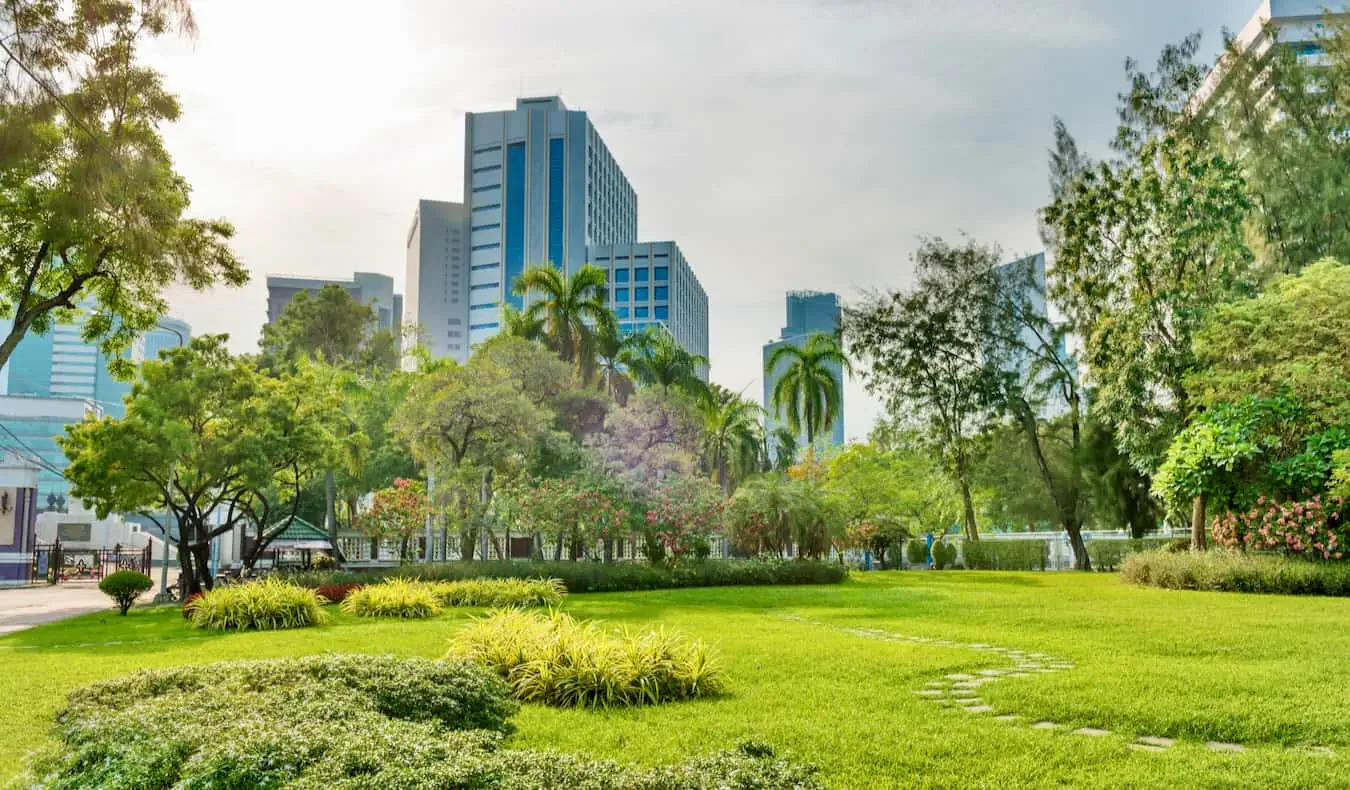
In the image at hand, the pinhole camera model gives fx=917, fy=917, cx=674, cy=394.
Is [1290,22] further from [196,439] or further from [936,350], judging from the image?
[196,439]

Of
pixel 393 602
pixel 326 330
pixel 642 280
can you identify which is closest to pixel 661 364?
pixel 393 602

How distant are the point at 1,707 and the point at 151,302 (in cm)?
989

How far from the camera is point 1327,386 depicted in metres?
17.7

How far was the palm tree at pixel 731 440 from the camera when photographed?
126 feet

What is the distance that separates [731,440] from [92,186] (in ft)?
101

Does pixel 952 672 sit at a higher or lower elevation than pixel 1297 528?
lower

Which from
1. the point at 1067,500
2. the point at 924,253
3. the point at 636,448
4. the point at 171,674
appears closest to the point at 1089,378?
the point at 1067,500

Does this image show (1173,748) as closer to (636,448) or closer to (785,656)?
(785,656)

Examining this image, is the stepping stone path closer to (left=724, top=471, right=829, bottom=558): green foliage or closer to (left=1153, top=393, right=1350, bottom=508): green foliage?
(left=1153, top=393, right=1350, bottom=508): green foliage

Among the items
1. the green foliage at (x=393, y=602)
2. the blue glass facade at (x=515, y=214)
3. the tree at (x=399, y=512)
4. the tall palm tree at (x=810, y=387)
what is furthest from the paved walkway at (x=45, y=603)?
the blue glass facade at (x=515, y=214)

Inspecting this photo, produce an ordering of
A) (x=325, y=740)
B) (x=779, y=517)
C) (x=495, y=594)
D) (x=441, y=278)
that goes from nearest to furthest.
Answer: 1. (x=325, y=740)
2. (x=495, y=594)
3. (x=779, y=517)
4. (x=441, y=278)

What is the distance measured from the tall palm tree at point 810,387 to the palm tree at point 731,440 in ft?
9.51

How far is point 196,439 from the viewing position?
1947cm

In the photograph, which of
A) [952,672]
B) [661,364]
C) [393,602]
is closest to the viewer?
[952,672]
